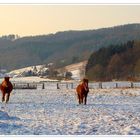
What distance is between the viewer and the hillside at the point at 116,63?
57.4 m

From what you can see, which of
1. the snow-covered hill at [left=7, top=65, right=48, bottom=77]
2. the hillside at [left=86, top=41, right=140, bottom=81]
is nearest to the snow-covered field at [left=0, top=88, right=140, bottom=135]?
the snow-covered hill at [left=7, top=65, right=48, bottom=77]

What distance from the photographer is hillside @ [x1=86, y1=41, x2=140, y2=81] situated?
5738cm

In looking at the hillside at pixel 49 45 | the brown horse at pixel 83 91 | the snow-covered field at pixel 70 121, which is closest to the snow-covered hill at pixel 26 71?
the hillside at pixel 49 45

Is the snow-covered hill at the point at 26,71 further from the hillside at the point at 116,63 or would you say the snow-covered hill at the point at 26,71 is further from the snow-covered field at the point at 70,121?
the snow-covered field at the point at 70,121

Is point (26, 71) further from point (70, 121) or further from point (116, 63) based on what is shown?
point (70, 121)

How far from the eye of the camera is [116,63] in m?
62.2

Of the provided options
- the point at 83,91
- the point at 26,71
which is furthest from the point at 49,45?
the point at 83,91

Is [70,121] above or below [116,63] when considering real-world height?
below

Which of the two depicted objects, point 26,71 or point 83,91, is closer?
point 83,91

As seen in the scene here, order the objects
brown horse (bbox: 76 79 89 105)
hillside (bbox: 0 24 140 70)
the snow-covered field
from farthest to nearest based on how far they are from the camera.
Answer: hillside (bbox: 0 24 140 70) < brown horse (bbox: 76 79 89 105) < the snow-covered field

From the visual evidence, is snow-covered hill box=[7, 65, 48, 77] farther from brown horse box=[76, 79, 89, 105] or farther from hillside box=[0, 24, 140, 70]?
brown horse box=[76, 79, 89, 105]

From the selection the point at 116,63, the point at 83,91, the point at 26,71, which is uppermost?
the point at 116,63

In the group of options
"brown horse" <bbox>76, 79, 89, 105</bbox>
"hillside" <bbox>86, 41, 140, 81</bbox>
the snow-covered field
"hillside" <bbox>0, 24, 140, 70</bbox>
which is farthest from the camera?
"hillside" <bbox>86, 41, 140, 81</bbox>

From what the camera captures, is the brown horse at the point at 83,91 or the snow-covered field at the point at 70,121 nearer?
the snow-covered field at the point at 70,121
